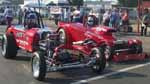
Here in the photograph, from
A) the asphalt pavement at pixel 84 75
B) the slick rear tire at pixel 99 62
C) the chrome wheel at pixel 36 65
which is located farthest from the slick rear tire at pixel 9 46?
the slick rear tire at pixel 99 62

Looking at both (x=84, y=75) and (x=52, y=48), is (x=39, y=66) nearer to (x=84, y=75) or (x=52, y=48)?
(x=52, y=48)

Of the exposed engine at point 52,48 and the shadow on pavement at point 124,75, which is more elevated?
the exposed engine at point 52,48

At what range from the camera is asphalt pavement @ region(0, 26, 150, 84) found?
10500 millimetres

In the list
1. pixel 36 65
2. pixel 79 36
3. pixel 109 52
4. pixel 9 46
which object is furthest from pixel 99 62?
pixel 9 46

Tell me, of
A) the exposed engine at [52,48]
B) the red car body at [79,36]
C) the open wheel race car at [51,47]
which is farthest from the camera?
the red car body at [79,36]

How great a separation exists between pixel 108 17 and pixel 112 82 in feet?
57.1

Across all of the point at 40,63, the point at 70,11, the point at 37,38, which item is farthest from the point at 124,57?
the point at 70,11

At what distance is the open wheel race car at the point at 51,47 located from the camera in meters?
10.8

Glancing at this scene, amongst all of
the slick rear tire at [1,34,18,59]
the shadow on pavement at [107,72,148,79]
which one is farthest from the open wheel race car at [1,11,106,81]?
the shadow on pavement at [107,72,148,79]

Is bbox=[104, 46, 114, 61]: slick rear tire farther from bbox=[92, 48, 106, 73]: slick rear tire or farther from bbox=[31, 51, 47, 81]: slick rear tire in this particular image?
bbox=[31, 51, 47, 81]: slick rear tire

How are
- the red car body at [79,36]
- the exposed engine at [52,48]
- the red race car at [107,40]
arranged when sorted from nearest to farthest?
the exposed engine at [52,48]
the red car body at [79,36]
the red race car at [107,40]

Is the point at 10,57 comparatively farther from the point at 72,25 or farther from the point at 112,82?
the point at 112,82

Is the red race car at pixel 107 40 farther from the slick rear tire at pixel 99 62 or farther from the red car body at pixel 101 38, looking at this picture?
the slick rear tire at pixel 99 62

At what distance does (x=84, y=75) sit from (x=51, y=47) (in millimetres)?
1191
